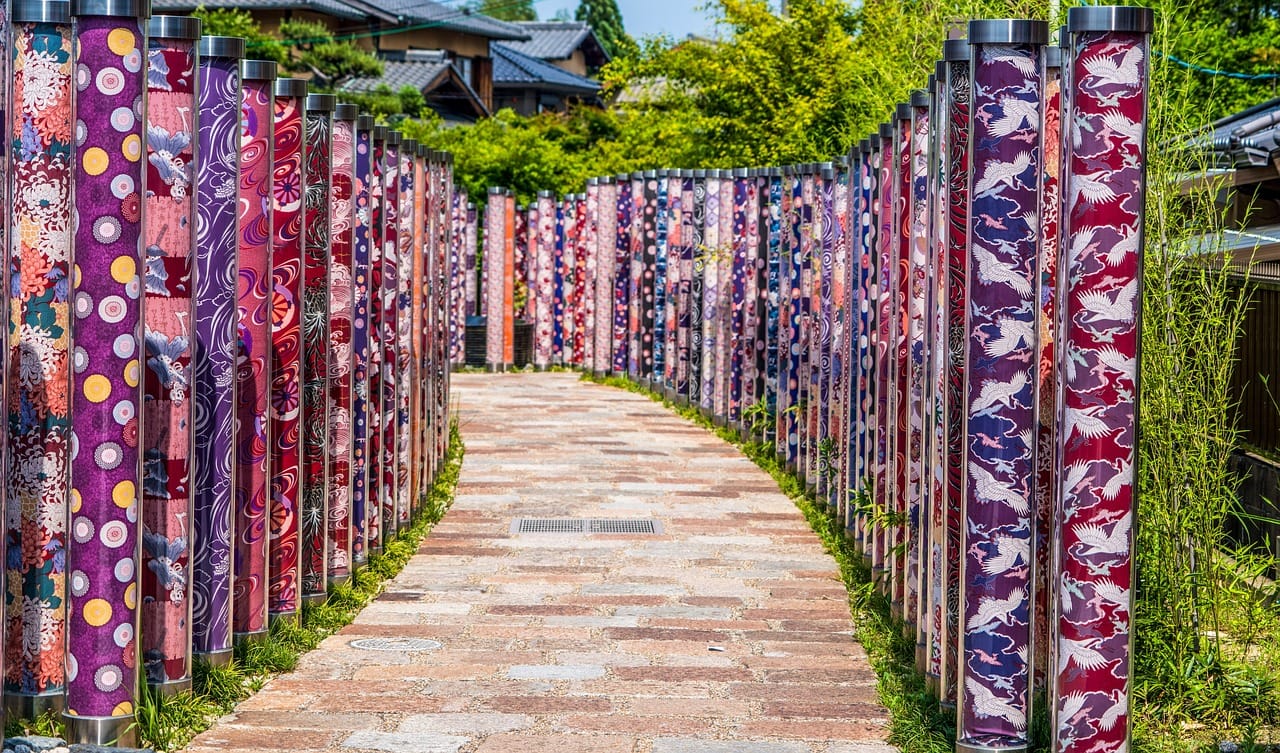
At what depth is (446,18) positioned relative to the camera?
44.7 m

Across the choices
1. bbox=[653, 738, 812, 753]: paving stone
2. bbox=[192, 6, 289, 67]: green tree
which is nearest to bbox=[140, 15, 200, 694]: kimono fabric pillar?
bbox=[653, 738, 812, 753]: paving stone

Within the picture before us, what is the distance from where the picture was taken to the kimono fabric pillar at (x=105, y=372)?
409cm

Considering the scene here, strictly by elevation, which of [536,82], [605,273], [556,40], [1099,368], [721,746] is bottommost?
[721,746]

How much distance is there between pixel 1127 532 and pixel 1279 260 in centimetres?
395

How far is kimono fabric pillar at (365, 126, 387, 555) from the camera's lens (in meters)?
7.04

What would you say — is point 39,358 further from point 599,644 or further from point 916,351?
point 916,351

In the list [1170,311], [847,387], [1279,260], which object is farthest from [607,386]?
[1170,311]

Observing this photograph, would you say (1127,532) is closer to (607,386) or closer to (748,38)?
(607,386)

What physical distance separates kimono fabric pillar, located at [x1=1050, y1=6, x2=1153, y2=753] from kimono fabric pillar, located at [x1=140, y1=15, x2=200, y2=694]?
2.42 m

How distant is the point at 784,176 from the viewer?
424 inches

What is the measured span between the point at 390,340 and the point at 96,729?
3560 millimetres

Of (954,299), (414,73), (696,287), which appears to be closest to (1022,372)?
(954,299)

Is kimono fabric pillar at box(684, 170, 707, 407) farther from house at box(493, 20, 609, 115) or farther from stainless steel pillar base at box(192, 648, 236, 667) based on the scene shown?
house at box(493, 20, 609, 115)

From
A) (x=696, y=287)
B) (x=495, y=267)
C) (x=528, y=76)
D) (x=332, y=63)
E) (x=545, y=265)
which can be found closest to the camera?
(x=696, y=287)
